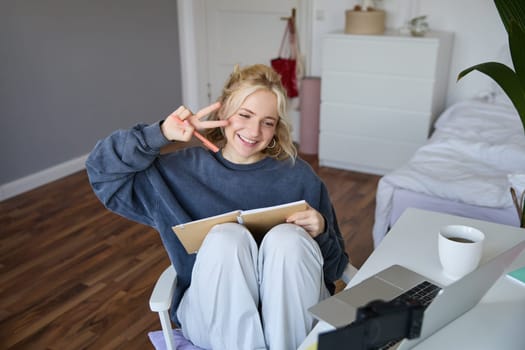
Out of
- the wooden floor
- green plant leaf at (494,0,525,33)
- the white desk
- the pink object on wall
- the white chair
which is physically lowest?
the wooden floor

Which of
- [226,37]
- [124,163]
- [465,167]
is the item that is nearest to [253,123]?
[124,163]

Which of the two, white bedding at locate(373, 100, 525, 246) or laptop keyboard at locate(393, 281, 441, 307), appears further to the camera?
white bedding at locate(373, 100, 525, 246)

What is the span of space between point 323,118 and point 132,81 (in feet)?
4.57

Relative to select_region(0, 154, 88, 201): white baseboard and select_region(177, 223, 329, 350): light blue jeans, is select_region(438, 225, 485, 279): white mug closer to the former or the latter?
select_region(177, 223, 329, 350): light blue jeans

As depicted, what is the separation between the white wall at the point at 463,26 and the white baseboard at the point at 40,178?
198 centimetres

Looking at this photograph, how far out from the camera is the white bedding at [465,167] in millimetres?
2094

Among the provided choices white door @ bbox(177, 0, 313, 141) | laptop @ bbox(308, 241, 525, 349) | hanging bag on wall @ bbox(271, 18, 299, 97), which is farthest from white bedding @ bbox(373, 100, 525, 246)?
white door @ bbox(177, 0, 313, 141)

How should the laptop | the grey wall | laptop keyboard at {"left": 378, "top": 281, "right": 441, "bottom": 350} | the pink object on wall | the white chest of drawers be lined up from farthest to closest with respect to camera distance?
the pink object on wall < the white chest of drawers < the grey wall < laptop keyboard at {"left": 378, "top": 281, "right": 441, "bottom": 350} < the laptop

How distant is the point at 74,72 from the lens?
3404 mm

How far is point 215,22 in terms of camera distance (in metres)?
4.29

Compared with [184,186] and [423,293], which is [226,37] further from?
[423,293]

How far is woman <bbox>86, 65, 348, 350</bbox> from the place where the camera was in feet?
3.97

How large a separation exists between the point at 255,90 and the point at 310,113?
2.43 metres

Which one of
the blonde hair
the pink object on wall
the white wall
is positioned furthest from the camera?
the pink object on wall
